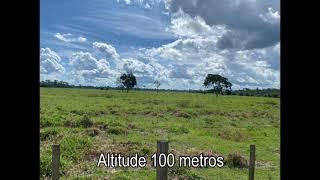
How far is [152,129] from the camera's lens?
10055mm

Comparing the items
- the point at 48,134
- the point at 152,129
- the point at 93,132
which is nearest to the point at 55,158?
the point at 48,134

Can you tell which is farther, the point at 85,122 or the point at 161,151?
the point at 85,122

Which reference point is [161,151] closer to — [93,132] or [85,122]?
[93,132]

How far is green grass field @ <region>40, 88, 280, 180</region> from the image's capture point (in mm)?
5664

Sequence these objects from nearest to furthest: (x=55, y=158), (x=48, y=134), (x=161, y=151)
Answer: (x=161, y=151) → (x=55, y=158) → (x=48, y=134)

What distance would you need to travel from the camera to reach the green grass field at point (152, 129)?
566cm

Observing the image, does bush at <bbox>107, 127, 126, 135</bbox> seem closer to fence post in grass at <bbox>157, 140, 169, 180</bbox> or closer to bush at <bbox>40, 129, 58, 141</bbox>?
bush at <bbox>40, 129, 58, 141</bbox>

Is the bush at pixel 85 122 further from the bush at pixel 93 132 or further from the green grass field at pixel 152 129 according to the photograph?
the bush at pixel 93 132

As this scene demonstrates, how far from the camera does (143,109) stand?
12.2m

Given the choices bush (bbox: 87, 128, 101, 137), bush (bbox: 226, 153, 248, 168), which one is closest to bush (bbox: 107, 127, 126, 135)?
bush (bbox: 87, 128, 101, 137)

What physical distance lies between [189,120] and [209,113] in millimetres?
1221

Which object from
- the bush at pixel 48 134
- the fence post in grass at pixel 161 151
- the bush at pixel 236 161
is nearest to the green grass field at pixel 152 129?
the bush at pixel 48 134

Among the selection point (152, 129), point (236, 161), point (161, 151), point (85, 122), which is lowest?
point (236, 161)
